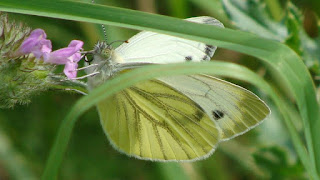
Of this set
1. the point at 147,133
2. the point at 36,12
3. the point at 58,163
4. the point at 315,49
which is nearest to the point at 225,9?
the point at 315,49

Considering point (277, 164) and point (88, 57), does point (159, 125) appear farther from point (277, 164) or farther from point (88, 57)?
point (277, 164)

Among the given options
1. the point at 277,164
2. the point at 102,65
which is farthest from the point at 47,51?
the point at 277,164

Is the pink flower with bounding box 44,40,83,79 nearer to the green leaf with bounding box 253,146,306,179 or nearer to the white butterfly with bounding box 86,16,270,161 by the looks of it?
the white butterfly with bounding box 86,16,270,161

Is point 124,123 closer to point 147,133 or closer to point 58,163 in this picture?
point 147,133

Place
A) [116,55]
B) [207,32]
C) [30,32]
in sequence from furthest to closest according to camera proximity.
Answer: [116,55]
[30,32]
[207,32]

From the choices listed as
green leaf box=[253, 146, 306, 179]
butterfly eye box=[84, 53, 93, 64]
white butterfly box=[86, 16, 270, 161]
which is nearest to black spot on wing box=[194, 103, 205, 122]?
white butterfly box=[86, 16, 270, 161]

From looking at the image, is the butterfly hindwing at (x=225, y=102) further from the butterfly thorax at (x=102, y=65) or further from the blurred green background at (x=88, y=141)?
the blurred green background at (x=88, y=141)
